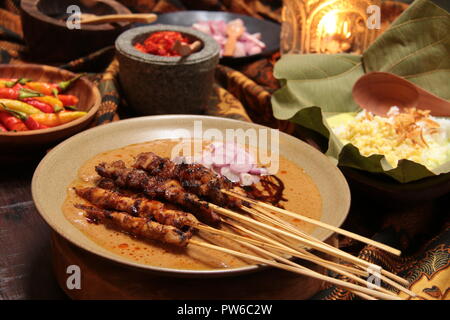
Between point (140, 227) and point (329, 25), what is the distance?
188 cm

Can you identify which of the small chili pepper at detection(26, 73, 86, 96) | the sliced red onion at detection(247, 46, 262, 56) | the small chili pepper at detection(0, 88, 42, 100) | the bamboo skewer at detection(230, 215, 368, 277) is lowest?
the sliced red onion at detection(247, 46, 262, 56)

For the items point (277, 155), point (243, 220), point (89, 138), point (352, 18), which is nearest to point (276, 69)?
point (352, 18)

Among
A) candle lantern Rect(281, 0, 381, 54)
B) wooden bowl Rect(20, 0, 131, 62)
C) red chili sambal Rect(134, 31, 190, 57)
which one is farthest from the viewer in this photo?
wooden bowl Rect(20, 0, 131, 62)

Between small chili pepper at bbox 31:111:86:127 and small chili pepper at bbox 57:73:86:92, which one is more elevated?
small chili pepper at bbox 57:73:86:92

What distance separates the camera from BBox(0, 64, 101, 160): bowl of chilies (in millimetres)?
2186

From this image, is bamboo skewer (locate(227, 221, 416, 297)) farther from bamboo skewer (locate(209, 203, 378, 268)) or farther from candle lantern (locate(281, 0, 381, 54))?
candle lantern (locate(281, 0, 381, 54))

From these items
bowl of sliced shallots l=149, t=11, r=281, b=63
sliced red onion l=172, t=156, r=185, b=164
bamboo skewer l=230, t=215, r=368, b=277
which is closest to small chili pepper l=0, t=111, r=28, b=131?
sliced red onion l=172, t=156, r=185, b=164

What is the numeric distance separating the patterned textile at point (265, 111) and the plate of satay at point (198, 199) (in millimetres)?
161

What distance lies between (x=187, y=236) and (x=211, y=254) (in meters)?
0.10

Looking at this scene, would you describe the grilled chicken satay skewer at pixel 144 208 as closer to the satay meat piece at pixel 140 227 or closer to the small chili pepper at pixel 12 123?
the satay meat piece at pixel 140 227

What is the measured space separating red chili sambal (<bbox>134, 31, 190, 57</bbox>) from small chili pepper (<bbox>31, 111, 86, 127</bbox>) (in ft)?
1.77

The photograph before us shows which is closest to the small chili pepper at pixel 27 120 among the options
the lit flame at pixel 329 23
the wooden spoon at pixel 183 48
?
the wooden spoon at pixel 183 48
